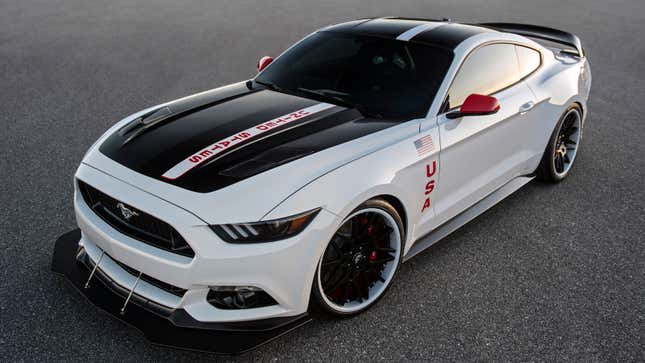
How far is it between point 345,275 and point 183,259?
976 millimetres

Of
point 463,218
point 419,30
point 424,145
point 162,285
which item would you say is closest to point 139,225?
point 162,285

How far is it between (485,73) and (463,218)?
3.53ft

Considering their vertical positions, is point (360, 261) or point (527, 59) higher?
point (527, 59)

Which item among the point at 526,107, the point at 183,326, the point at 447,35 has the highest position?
the point at 447,35

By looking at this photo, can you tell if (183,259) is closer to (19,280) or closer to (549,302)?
(19,280)

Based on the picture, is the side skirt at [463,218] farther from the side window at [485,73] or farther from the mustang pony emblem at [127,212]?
the mustang pony emblem at [127,212]

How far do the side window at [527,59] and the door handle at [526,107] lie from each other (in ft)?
0.85

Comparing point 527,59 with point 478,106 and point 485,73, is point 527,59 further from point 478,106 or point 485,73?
point 478,106

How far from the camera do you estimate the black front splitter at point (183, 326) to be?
2.88 metres

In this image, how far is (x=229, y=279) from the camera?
283 centimetres

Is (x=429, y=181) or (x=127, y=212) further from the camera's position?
(x=429, y=181)

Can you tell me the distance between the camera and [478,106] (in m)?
3.69

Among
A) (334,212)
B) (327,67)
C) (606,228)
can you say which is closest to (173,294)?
(334,212)

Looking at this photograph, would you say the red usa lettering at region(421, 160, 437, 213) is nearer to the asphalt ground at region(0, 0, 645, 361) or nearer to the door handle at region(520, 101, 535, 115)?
the asphalt ground at region(0, 0, 645, 361)
